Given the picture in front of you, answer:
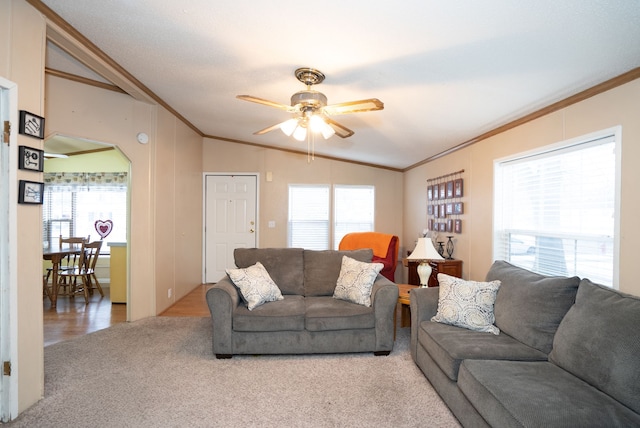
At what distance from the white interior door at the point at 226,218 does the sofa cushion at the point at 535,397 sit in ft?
15.0

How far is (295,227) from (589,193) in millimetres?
4392

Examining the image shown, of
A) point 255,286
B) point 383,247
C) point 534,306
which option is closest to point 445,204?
point 383,247

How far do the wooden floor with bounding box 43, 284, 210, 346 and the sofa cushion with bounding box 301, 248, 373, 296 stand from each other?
5.10 ft

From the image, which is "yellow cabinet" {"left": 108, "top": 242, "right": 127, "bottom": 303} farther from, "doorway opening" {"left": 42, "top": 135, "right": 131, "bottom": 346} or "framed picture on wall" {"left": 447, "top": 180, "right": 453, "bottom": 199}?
"framed picture on wall" {"left": 447, "top": 180, "right": 453, "bottom": 199}

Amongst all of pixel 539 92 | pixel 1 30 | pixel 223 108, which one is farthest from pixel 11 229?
pixel 539 92

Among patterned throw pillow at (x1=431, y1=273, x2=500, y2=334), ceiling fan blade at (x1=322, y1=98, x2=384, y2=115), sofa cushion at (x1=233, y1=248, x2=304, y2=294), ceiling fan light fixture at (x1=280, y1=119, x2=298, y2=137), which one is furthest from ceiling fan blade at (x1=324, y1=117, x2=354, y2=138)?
patterned throw pillow at (x1=431, y1=273, x2=500, y2=334)

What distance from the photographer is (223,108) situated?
4.00 meters

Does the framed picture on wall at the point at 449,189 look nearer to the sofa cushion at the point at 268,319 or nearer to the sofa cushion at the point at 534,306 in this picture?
the sofa cushion at the point at 534,306

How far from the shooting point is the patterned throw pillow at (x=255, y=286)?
2934 mm

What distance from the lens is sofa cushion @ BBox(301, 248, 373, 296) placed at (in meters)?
3.42

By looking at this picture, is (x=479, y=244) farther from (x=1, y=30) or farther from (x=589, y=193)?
(x=1, y=30)

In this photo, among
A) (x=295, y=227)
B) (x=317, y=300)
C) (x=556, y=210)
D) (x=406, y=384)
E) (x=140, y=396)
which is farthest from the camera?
(x=295, y=227)

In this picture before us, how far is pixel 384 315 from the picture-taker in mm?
2867

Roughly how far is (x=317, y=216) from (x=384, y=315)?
3.36m
